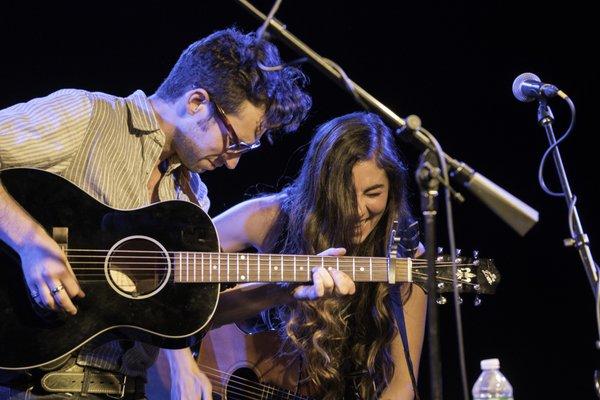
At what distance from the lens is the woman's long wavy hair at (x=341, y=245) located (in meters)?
3.52

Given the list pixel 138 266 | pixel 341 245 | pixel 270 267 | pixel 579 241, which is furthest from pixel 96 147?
pixel 579 241

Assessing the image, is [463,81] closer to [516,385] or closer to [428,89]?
[428,89]

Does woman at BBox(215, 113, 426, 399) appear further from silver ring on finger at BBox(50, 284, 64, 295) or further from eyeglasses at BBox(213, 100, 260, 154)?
silver ring on finger at BBox(50, 284, 64, 295)

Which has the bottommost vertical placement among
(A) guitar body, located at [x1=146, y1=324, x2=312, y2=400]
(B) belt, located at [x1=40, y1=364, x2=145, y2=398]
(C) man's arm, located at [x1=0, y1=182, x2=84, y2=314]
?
(B) belt, located at [x1=40, y1=364, x2=145, y2=398]

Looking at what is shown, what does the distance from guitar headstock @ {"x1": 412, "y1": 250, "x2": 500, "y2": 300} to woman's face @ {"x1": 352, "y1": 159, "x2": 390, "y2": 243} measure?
0.40m

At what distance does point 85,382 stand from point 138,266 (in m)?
0.44

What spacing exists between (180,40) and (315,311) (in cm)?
194

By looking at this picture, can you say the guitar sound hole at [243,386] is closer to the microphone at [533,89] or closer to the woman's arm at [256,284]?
the woman's arm at [256,284]

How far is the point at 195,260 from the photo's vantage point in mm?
2844

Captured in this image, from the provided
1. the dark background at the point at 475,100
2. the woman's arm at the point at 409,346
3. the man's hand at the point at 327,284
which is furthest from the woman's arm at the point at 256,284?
the dark background at the point at 475,100

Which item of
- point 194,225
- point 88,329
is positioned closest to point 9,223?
point 88,329

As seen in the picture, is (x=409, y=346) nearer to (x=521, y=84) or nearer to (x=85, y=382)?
(x=521, y=84)

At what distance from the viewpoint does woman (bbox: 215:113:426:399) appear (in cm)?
353

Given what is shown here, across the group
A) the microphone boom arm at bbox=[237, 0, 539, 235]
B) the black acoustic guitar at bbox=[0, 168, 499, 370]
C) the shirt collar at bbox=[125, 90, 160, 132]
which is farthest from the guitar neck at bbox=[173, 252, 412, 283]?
the microphone boom arm at bbox=[237, 0, 539, 235]
